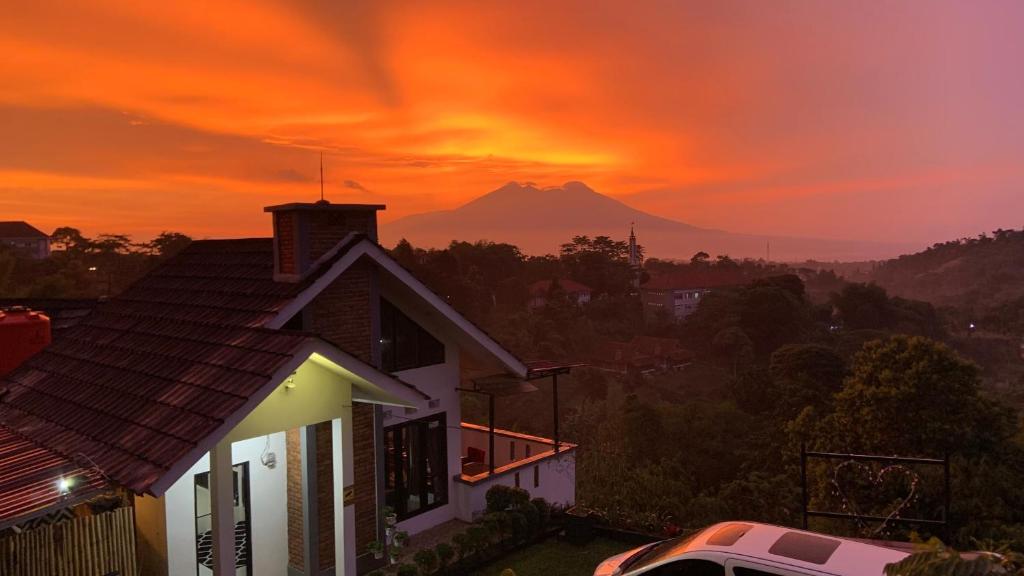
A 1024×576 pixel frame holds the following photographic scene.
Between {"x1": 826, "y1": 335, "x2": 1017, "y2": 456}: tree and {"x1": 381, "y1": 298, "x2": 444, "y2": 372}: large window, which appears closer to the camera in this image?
{"x1": 381, "y1": 298, "x2": 444, "y2": 372}: large window

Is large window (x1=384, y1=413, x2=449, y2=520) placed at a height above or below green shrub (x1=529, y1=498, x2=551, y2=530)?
above

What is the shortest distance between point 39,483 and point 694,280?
15038 cm

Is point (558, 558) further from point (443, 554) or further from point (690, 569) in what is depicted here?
point (690, 569)

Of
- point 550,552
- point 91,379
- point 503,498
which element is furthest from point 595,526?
point 91,379

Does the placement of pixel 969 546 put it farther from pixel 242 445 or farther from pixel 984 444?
pixel 242 445

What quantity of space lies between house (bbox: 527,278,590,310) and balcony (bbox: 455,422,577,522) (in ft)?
243

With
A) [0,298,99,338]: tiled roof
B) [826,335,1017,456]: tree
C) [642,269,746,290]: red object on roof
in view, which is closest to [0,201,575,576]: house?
[0,298,99,338]: tiled roof

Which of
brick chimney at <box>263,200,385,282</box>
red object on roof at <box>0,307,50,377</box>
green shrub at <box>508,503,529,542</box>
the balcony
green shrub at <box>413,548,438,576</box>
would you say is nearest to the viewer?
green shrub at <box>413,548,438,576</box>

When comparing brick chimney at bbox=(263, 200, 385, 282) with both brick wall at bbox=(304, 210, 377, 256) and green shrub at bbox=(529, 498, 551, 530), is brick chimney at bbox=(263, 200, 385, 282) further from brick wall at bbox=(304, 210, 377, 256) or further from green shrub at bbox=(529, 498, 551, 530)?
green shrub at bbox=(529, 498, 551, 530)

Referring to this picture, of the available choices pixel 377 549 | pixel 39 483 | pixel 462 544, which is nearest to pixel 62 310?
pixel 39 483

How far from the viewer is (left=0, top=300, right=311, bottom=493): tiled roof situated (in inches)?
326

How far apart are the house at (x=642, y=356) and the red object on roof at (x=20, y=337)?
7258cm

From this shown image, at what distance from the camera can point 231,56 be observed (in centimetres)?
2158

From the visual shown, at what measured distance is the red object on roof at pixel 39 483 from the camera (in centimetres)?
788
